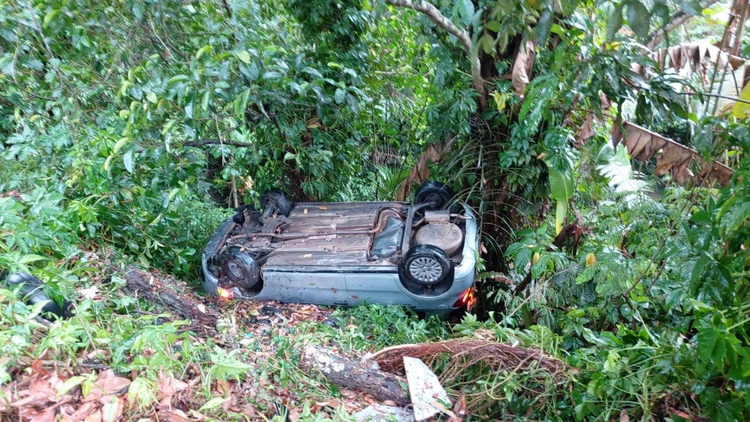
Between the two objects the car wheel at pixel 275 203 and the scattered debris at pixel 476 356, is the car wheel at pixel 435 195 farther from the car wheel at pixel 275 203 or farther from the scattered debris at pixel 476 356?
the scattered debris at pixel 476 356

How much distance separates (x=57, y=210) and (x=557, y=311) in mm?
4497

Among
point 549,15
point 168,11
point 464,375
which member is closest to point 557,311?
point 464,375

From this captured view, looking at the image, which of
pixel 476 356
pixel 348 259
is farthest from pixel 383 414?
pixel 348 259

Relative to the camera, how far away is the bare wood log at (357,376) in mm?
3119

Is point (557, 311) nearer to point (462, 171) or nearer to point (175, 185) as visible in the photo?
point (462, 171)

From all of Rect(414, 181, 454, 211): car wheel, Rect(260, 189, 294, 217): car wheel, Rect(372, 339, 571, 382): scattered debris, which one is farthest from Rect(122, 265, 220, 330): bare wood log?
Rect(414, 181, 454, 211): car wheel

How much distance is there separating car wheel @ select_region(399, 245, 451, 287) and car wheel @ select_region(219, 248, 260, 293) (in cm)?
164

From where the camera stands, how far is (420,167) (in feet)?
20.4

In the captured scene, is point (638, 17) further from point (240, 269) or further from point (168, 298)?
point (240, 269)

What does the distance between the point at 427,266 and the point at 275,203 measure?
2402 mm

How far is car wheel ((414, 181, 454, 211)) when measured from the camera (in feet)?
19.1

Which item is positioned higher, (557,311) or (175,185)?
(175,185)

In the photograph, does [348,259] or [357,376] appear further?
[348,259]

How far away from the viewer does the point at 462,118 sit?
5.24 meters
